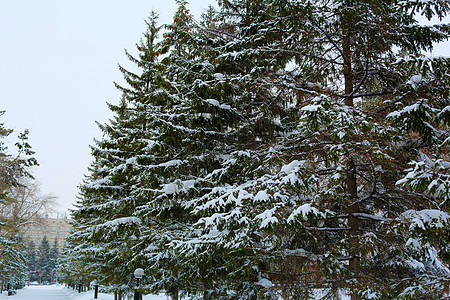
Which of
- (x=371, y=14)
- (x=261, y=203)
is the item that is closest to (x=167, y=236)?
(x=261, y=203)

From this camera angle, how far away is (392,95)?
6211mm

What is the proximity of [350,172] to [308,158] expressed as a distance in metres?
0.94

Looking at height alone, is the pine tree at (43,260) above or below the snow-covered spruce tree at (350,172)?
below

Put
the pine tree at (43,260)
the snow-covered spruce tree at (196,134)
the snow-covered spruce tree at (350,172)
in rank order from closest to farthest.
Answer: the snow-covered spruce tree at (350,172) < the snow-covered spruce tree at (196,134) < the pine tree at (43,260)

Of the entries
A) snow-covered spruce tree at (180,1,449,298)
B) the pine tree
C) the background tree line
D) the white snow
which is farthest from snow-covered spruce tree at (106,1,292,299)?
the pine tree

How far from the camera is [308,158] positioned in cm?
650

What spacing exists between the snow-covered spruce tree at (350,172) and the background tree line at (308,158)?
3cm

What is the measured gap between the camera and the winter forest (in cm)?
480

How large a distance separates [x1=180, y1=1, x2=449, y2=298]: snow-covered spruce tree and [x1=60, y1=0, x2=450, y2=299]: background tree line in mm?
30

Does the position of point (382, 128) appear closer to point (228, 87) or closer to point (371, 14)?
point (371, 14)

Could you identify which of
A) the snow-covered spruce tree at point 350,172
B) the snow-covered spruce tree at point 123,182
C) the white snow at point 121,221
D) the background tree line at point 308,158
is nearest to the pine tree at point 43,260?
the snow-covered spruce tree at point 123,182

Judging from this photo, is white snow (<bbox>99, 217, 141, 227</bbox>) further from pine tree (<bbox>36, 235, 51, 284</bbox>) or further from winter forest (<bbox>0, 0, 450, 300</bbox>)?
pine tree (<bbox>36, 235, 51, 284</bbox>)

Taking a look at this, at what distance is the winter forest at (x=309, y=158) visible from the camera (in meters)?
4.80

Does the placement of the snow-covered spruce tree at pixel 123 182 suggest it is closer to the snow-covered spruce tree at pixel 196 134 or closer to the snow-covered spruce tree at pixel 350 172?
the snow-covered spruce tree at pixel 196 134
